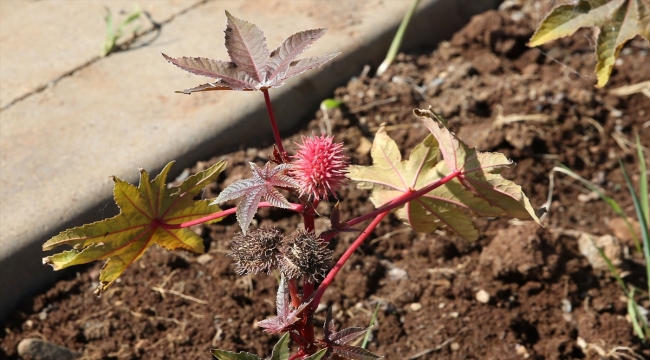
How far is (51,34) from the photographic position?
10.4 ft

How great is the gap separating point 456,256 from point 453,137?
1071mm

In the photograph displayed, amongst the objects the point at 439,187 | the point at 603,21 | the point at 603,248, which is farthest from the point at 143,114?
the point at 603,248

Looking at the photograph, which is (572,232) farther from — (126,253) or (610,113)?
(126,253)

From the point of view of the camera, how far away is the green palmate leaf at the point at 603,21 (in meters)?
1.96

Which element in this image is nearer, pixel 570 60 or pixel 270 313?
pixel 270 313

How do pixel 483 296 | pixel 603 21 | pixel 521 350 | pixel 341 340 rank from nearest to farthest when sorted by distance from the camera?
pixel 341 340 < pixel 603 21 < pixel 521 350 < pixel 483 296

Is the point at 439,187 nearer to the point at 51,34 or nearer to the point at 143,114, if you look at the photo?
the point at 143,114

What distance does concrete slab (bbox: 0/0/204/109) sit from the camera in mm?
2916

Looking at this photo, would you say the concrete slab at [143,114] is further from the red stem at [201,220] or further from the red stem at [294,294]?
the red stem at [294,294]

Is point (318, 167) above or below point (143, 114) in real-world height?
above

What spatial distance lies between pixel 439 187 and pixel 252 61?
1.89ft

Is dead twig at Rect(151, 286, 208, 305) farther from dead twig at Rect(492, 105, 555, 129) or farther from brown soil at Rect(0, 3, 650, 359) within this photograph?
dead twig at Rect(492, 105, 555, 129)

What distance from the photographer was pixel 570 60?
10.8 feet

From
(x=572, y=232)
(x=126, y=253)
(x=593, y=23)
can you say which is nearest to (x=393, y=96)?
(x=572, y=232)
